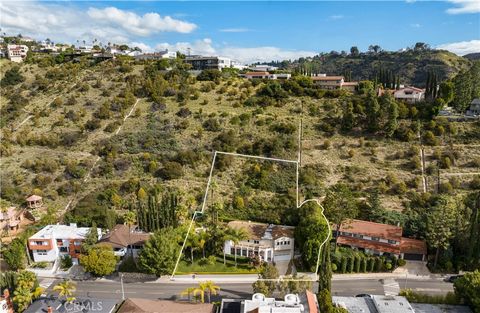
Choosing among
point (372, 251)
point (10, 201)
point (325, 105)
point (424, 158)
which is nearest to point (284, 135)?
point (325, 105)

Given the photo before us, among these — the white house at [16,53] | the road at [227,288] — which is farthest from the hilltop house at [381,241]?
the white house at [16,53]

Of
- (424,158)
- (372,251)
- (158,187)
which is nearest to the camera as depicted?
(372,251)

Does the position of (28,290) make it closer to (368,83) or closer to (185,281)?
(185,281)

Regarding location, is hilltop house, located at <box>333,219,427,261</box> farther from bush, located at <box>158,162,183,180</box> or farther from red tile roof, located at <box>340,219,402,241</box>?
bush, located at <box>158,162,183,180</box>

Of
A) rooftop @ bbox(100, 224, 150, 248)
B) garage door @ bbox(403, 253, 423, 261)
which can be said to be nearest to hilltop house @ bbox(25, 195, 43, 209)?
rooftop @ bbox(100, 224, 150, 248)

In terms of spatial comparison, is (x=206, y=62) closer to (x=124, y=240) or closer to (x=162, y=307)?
(x=124, y=240)

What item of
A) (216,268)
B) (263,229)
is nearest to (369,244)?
(263,229)
